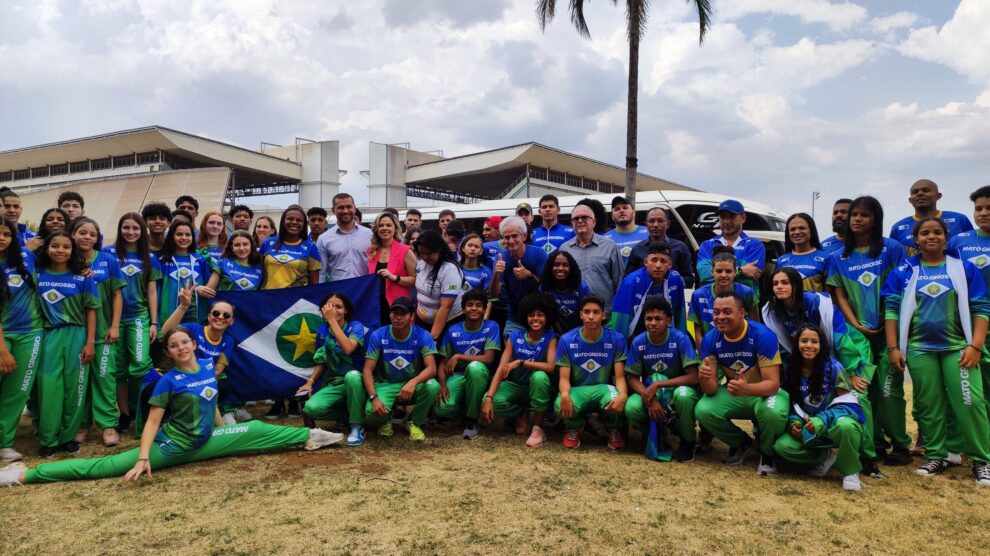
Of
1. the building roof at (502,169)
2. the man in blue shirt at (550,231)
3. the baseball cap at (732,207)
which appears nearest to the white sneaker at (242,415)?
the man in blue shirt at (550,231)

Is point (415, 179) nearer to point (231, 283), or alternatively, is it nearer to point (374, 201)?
point (374, 201)

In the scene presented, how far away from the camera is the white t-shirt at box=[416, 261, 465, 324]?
5.16m

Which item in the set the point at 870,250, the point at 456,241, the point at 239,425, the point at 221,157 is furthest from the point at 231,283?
the point at 221,157

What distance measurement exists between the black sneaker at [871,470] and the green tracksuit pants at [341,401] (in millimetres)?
3516

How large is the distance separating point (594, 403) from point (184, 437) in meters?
2.79

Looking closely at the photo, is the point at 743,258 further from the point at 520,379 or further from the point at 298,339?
the point at 298,339

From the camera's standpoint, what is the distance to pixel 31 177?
1564 inches

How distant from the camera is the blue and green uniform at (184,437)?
3.80 meters

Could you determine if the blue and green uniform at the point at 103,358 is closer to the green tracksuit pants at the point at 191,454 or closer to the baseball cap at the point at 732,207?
the green tracksuit pants at the point at 191,454

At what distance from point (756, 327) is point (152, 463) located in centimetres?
396

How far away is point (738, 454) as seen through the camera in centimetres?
440

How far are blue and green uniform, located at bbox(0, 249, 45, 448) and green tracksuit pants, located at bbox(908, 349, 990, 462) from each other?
6.08m

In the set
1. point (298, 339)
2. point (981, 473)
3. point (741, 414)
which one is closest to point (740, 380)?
Answer: point (741, 414)

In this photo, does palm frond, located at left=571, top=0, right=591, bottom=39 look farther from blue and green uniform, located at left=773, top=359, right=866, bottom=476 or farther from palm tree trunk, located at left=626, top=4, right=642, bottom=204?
blue and green uniform, located at left=773, top=359, right=866, bottom=476
